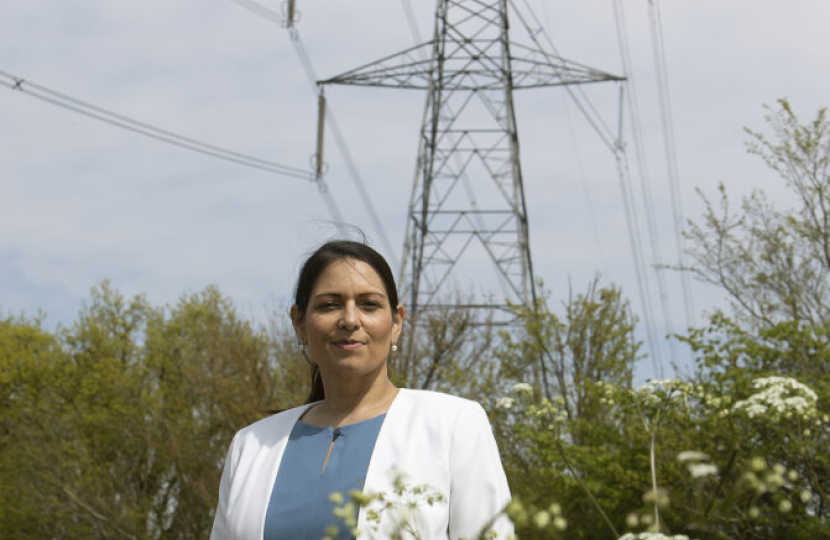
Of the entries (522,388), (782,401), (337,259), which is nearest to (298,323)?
(337,259)

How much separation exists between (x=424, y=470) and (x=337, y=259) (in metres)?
0.64

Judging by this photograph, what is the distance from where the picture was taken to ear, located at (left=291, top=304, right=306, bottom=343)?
9.64 ft

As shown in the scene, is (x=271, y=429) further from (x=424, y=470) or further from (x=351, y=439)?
(x=424, y=470)

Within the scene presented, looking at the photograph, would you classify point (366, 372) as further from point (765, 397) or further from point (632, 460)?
point (632, 460)

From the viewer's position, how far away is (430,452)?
8.25ft

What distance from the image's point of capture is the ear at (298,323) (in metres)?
2.94

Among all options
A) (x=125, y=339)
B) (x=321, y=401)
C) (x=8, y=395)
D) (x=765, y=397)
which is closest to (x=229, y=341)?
(x=125, y=339)

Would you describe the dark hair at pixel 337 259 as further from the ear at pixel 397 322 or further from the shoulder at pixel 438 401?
the shoulder at pixel 438 401

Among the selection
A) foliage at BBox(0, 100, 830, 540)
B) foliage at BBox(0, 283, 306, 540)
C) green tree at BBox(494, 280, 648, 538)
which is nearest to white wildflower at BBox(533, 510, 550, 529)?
foliage at BBox(0, 100, 830, 540)

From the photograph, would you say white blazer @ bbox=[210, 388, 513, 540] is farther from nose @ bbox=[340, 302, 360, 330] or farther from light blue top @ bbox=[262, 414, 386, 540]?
nose @ bbox=[340, 302, 360, 330]

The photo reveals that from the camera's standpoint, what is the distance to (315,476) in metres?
2.66

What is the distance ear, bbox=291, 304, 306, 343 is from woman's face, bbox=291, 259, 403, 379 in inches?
3.6

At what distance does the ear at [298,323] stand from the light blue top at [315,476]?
27cm

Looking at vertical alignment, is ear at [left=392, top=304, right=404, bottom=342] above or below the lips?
above
